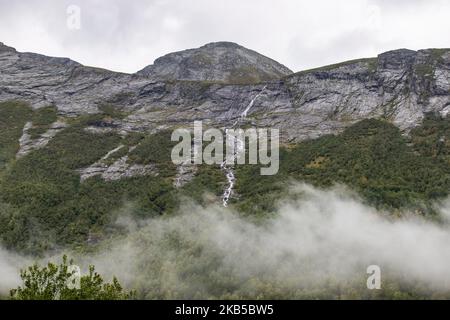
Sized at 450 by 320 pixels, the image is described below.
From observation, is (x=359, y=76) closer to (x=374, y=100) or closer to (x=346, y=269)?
(x=374, y=100)

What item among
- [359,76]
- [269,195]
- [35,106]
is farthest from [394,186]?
[35,106]

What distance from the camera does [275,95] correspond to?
168m

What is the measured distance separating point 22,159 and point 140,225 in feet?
152

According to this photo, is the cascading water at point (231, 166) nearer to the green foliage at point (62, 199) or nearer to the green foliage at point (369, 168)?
the green foliage at point (369, 168)

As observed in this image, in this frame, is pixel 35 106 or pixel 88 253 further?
pixel 35 106

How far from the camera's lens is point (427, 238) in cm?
7438

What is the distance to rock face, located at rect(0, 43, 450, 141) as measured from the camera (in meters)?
141

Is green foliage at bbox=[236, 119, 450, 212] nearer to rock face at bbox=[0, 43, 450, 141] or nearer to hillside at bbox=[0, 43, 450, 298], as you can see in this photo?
hillside at bbox=[0, 43, 450, 298]

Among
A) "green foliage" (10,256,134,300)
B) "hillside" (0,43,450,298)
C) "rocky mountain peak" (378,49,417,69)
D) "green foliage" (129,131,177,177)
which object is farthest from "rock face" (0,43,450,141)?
"green foliage" (10,256,134,300)

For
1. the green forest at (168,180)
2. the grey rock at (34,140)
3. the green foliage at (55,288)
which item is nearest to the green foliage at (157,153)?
the green forest at (168,180)

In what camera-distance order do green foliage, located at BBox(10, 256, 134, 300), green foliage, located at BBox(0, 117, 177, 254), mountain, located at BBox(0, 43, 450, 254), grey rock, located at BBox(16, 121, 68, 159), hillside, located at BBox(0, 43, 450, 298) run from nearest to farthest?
1. green foliage, located at BBox(10, 256, 134, 300)
2. green foliage, located at BBox(0, 117, 177, 254)
3. hillside, located at BBox(0, 43, 450, 298)
4. mountain, located at BBox(0, 43, 450, 254)
5. grey rock, located at BBox(16, 121, 68, 159)

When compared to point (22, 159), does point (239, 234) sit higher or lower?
lower

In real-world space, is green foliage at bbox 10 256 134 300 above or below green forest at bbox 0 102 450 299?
below

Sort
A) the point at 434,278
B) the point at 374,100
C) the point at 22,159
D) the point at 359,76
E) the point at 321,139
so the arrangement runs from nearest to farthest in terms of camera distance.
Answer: the point at 434,278, the point at 22,159, the point at 321,139, the point at 374,100, the point at 359,76
